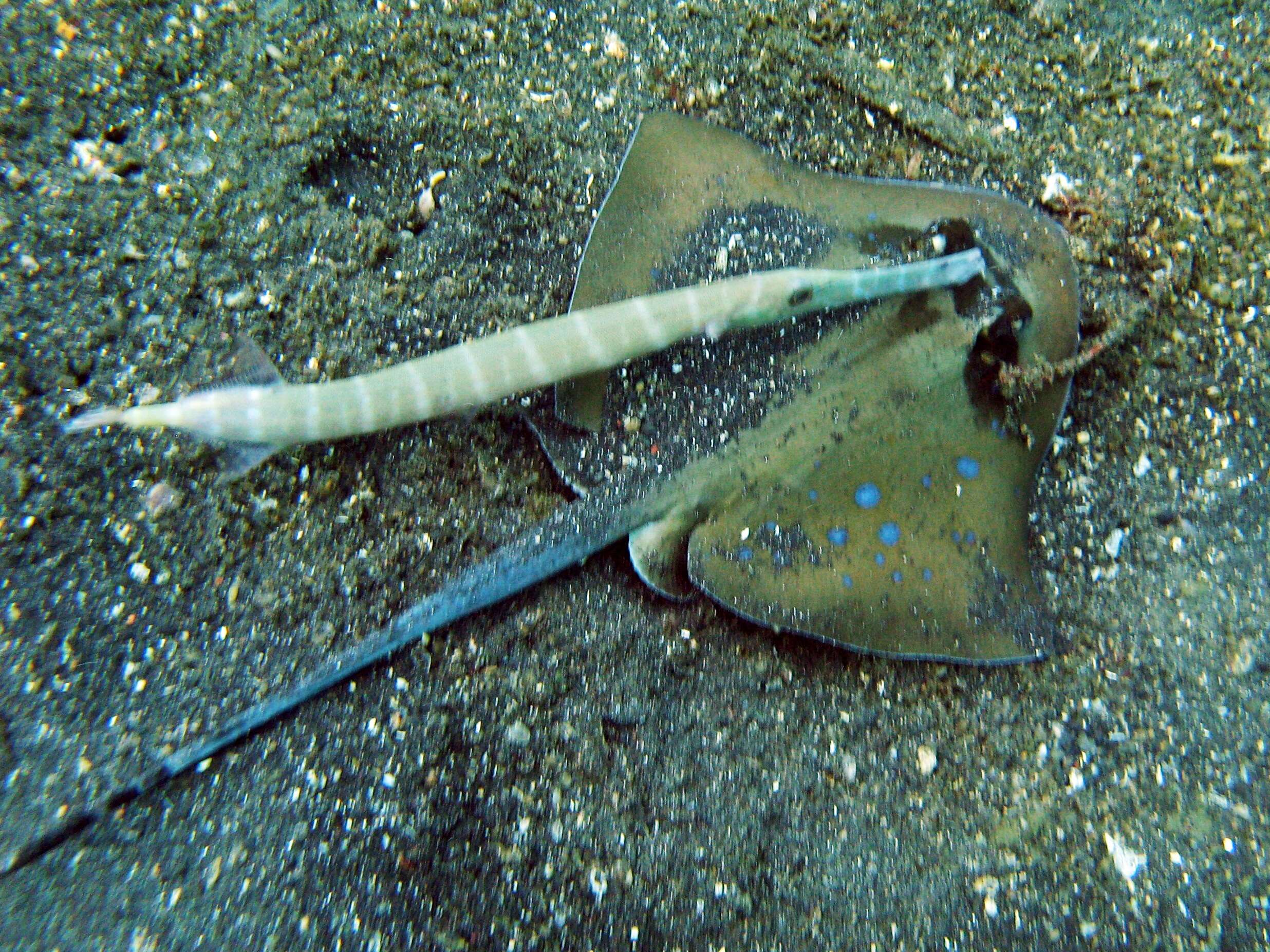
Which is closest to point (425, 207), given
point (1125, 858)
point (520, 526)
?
point (520, 526)

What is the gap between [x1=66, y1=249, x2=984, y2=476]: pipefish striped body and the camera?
2.86 metres

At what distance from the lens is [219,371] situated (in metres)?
3.19

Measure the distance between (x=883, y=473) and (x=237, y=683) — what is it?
312 cm

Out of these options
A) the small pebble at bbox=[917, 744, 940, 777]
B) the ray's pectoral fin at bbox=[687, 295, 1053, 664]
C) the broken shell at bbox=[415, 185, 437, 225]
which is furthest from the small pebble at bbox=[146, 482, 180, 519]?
the small pebble at bbox=[917, 744, 940, 777]

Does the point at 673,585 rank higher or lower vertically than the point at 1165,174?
lower

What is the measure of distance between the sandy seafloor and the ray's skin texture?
25cm

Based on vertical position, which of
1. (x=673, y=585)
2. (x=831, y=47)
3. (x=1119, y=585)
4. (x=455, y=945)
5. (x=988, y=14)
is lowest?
(x=455, y=945)

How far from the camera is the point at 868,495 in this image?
3.14 metres

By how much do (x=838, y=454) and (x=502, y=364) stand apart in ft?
5.42

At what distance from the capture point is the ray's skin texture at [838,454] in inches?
119

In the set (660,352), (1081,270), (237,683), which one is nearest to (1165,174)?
(1081,270)

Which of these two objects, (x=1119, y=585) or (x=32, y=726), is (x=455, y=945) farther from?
(x=1119, y=585)

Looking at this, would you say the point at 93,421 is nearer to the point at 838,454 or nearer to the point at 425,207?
the point at 425,207

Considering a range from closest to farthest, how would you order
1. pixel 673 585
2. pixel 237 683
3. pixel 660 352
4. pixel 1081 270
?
pixel 237 683 → pixel 673 585 → pixel 660 352 → pixel 1081 270
